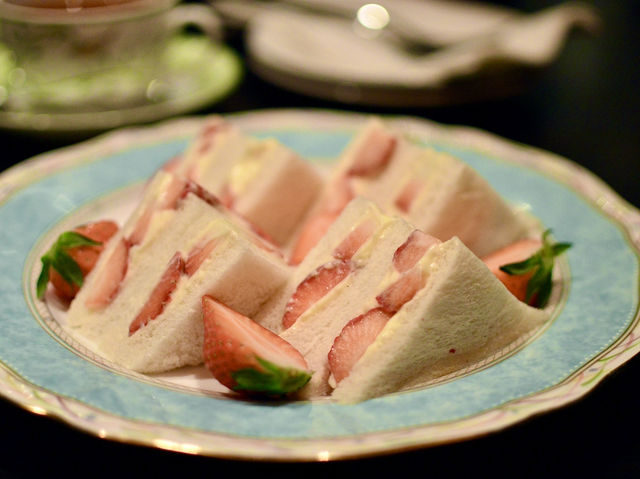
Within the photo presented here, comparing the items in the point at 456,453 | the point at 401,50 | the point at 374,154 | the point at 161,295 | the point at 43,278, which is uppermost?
the point at 401,50

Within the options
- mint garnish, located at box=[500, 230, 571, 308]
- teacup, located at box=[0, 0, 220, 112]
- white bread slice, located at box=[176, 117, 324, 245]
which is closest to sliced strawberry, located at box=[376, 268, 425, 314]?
mint garnish, located at box=[500, 230, 571, 308]

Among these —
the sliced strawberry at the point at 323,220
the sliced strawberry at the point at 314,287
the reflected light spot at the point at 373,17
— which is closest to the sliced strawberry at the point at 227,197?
the sliced strawberry at the point at 323,220

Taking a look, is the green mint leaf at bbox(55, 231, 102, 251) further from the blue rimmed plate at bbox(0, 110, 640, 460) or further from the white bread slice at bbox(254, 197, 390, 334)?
the white bread slice at bbox(254, 197, 390, 334)

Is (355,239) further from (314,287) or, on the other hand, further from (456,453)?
(456,453)

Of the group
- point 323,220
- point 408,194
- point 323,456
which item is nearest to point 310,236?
point 323,220

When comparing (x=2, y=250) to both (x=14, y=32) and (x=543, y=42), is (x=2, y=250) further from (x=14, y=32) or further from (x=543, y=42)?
(x=543, y=42)
